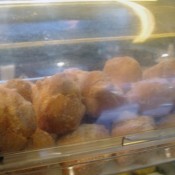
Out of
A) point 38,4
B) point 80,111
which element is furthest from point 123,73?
point 38,4

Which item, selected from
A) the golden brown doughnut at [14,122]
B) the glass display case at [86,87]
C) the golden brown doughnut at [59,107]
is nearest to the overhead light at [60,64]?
the glass display case at [86,87]

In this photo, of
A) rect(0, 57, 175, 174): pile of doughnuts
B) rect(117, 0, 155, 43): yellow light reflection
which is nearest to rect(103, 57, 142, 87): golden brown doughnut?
rect(0, 57, 175, 174): pile of doughnuts

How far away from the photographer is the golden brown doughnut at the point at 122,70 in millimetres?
1011

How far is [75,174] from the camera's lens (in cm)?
83

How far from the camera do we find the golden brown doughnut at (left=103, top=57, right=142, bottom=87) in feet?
3.32

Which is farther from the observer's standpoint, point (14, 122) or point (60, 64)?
point (60, 64)

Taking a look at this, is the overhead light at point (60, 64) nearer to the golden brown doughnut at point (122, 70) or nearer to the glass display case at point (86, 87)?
the glass display case at point (86, 87)

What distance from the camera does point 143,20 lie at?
120 cm

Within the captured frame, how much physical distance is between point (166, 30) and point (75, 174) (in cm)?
66

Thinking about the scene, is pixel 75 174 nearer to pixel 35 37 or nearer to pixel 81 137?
pixel 81 137

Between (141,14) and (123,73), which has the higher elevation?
(141,14)

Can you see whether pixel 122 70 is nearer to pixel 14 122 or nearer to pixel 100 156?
pixel 100 156

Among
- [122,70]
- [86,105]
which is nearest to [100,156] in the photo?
[86,105]

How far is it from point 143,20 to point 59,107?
0.54m
